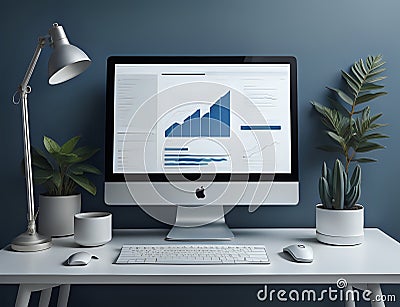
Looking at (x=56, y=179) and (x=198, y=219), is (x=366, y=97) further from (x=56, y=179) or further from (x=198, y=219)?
(x=56, y=179)

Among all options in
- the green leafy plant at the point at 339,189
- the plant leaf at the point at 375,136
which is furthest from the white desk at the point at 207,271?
the plant leaf at the point at 375,136

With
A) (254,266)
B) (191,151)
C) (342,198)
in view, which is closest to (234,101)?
(191,151)

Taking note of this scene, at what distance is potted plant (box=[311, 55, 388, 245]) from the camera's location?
4.80ft

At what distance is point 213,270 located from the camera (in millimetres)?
1203

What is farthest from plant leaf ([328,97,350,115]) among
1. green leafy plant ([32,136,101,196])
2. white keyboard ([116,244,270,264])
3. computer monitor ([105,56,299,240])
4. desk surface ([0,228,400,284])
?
green leafy plant ([32,136,101,196])

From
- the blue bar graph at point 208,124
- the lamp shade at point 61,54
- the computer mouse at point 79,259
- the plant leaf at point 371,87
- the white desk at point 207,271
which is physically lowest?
the white desk at point 207,271

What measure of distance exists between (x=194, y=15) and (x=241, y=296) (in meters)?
1.05

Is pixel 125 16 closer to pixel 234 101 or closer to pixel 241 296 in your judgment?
pixel 234 101

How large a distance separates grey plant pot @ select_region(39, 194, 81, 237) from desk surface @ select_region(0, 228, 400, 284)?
0.52ft

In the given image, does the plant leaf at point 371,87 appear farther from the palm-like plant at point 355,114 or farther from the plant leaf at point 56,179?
the plant leaf at point 56,179

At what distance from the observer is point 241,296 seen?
71.7 inches

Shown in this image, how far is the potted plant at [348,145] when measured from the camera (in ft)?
4.80

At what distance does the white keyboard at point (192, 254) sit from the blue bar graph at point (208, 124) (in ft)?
1.20

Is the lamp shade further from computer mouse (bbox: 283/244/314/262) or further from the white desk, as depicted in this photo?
computer mouse (bbox: 283/244/314/262)
